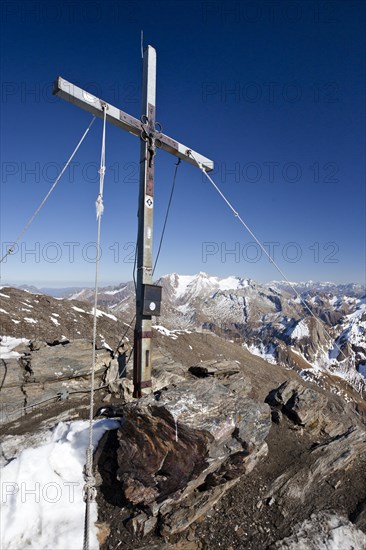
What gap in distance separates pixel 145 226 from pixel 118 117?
11.4 feet

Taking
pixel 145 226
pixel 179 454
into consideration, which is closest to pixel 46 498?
pixel 179 454

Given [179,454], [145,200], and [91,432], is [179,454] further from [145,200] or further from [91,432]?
[145,200]

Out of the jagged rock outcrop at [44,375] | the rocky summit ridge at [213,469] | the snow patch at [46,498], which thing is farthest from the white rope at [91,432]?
the jagged rock outcrop at [44,375]

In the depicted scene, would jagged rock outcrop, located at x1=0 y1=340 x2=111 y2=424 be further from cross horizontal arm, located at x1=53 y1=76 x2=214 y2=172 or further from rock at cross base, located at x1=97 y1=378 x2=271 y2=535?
cross horizontal arm, located at x1=53 y1=76 x2=214 y2=172

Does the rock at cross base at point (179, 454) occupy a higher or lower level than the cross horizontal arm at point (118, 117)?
lower

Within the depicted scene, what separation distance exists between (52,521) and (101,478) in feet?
4.41

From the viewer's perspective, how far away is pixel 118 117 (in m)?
9.16

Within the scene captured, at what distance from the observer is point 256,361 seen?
239 feet

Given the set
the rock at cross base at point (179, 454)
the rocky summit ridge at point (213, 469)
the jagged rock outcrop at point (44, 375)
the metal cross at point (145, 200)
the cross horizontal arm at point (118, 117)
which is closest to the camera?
the rocky summit ridge at point (213, 469)

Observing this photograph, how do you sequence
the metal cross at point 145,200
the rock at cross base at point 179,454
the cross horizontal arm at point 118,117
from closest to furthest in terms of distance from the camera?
the rock at cross base at point 179,454 < the cross horizontal arm at point 118,117 < the metal cross at point 145,200

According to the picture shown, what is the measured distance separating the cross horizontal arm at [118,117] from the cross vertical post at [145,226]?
1.45 feet

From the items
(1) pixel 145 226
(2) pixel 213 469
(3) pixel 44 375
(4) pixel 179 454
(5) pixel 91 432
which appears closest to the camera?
(5) pixel 91 432

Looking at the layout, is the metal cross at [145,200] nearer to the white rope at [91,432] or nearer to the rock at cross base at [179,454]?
the white rope at [91,432]

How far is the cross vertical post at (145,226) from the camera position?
9.69 metres
